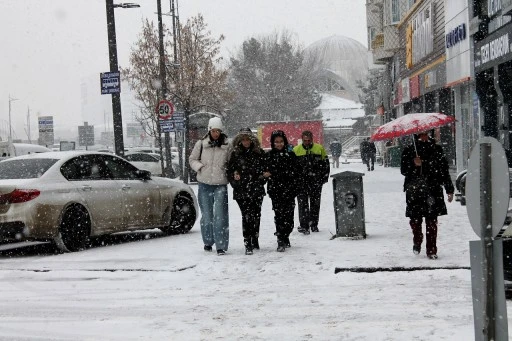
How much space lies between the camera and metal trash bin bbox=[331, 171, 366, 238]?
492 inches

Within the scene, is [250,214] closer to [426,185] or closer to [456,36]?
[426,185]

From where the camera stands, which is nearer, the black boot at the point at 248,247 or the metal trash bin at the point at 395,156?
the black boot at the point at 248,247

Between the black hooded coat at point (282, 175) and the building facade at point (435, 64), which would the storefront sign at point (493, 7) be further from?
the black hooded coat at point (282, 175)

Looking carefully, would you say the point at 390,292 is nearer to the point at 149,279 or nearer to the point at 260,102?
the point at 149,279

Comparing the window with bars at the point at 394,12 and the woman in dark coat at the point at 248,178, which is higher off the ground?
the window with bars at the point at 394,12

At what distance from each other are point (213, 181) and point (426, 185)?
286cm

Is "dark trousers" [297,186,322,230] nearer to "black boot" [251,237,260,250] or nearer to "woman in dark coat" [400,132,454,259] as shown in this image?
"black boot" [251,237,260,250]

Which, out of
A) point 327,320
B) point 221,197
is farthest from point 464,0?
point 327,320

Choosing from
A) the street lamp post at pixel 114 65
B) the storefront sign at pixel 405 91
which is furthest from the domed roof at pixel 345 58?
the street lamp post at pixel 114 65

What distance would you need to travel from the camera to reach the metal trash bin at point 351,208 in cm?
1249

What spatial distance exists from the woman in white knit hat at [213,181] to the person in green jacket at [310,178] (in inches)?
92.2

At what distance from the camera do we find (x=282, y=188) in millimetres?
11492

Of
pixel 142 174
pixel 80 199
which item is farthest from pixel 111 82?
pixel 80 199

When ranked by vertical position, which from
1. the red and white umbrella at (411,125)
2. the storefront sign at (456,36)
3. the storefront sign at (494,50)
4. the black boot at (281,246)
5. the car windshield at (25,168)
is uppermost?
the storefront sign at (456,36)
